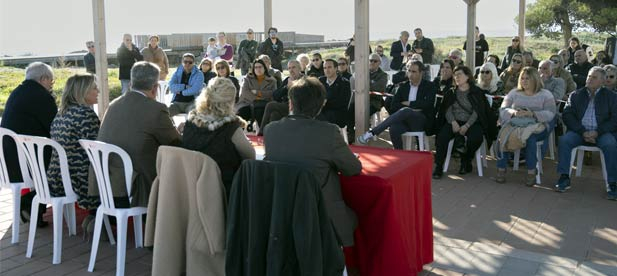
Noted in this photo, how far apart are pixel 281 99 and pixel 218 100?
429 cm

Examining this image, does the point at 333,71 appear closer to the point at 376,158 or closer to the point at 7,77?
the point at 376,158

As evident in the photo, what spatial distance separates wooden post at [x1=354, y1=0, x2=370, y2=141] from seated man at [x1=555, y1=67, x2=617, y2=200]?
1987 mm

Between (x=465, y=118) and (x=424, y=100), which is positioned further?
(x=424, y=100)

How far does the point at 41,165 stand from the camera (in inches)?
148

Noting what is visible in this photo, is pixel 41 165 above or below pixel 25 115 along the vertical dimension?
below

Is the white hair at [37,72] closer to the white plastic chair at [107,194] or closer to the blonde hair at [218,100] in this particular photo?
the white plastic chair at [107,194]

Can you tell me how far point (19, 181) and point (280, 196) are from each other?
7.83 ft

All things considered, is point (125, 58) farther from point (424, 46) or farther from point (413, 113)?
point (413, 113)

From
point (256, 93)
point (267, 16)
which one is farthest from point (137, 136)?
point (267, 16)

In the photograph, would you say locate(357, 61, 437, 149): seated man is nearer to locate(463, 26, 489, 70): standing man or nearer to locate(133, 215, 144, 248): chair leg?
locate(133, 215, 144, 248): chair leg

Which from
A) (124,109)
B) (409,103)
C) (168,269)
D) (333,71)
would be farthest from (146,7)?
(168,269)

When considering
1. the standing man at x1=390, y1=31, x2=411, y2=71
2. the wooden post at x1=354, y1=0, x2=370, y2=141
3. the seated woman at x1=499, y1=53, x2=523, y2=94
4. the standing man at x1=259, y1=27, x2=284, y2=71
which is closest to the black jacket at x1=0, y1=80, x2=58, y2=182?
the wooden post at x1=354, y1=0, x2=370, y2=141

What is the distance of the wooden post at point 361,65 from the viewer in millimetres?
6191

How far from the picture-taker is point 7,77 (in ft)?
50.7
